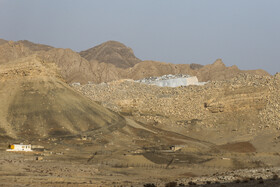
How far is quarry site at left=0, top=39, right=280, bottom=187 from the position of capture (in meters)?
50.4

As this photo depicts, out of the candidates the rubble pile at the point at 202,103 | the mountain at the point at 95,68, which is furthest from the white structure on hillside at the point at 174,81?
the mountain at the point at 95,68

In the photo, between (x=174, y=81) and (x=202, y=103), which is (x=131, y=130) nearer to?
(x=202, y=103)

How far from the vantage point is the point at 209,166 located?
192 ft

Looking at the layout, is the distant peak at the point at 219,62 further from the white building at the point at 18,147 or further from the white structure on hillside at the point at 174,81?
the white building at the point at 18,147

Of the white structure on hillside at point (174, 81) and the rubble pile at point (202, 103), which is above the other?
the white structure on hillside at point (174, 81)

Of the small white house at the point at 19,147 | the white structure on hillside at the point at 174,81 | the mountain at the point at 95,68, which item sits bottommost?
the small white house at the point at 19,147

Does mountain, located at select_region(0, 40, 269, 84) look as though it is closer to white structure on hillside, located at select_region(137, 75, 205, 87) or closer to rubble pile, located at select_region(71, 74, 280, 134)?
white structure on hillside, located at select_region(137, 75, 205, 87)

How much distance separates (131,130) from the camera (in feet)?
277

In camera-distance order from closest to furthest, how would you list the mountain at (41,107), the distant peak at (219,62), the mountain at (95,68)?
1. the mountain at (41,107)
2. the mountain at (95,68)
3. the distant peak at (219,62)

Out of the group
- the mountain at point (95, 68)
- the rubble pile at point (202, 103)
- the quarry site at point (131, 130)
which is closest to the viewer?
the quarry site at point (131, 130)

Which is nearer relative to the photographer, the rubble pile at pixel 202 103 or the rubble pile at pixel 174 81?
the rubble pile at pixel 202 103

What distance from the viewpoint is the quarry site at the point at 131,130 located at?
50438mm

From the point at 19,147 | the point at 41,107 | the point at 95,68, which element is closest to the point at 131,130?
the point at 41,107

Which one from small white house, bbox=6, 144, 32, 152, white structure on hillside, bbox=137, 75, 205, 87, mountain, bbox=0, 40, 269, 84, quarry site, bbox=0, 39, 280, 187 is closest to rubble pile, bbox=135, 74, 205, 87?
white structure on hillside, bbox=137, 75, 205, 87
